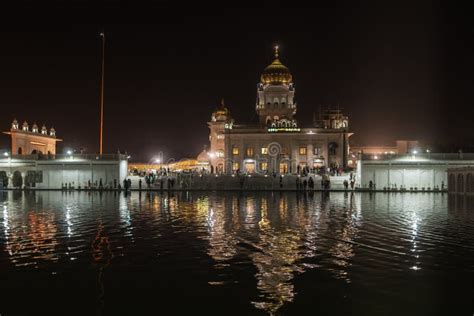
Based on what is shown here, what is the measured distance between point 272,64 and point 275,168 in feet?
65.2

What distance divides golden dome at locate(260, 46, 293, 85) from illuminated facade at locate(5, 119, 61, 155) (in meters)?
39.6

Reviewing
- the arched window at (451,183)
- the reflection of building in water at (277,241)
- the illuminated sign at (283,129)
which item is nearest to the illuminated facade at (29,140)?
the illuminated sign at (283,129)

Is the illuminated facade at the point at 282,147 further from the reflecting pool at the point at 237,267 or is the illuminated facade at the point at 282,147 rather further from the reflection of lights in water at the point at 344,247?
the reflecting pool at the point at 237,267

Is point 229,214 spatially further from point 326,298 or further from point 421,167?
point 421,167

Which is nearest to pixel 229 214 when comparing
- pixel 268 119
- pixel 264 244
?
pixel 264 244

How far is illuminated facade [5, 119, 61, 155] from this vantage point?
8938 cm

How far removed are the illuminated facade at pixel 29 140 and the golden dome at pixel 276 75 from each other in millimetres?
39631

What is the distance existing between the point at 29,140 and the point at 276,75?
44.6 meters

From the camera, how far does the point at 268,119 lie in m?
92.4

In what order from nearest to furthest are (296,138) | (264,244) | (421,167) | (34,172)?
1. (264,244)
2. (421,167)
3. (34,172)
4. (296,138)

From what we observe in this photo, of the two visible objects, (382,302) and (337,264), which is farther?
(337,264)

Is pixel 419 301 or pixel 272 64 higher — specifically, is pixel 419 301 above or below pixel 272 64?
below

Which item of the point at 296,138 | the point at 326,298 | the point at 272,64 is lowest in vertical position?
the point at 326,298

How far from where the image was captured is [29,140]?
92625 mm
